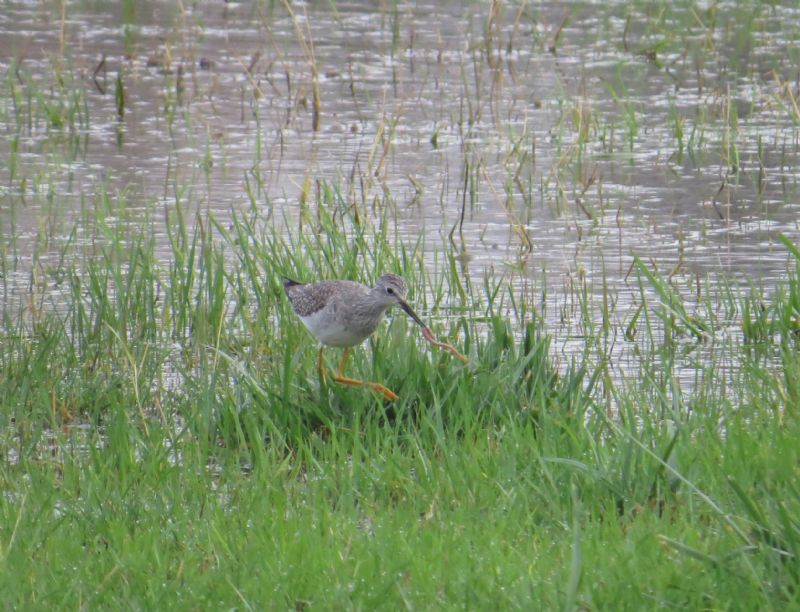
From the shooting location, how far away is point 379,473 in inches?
178

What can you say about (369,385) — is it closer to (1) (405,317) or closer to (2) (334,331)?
(2) (334,331)

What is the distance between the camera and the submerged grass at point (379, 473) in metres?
3.60

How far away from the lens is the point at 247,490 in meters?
4.40

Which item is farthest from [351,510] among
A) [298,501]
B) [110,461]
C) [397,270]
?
[397,270]

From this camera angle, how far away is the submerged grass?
360cm

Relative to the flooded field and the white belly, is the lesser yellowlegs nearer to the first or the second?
the white belly

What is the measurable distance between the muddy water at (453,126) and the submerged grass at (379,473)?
45.8 inches

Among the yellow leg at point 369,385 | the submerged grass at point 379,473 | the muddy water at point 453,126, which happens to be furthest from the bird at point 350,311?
the muddy water at point 453,126

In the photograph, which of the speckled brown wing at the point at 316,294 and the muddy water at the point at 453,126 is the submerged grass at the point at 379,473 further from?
the muddy water at the point at 453,126

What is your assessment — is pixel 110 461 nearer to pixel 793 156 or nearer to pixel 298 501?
pixel 298 501

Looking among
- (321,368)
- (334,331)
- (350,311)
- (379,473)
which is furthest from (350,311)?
(379,473)

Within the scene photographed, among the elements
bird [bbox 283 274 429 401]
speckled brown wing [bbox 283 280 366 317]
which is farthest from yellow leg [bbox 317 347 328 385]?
speckled brown wing [bbox 283 280 366 317]

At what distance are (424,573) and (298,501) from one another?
746 mm

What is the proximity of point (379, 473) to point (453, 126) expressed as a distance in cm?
660
